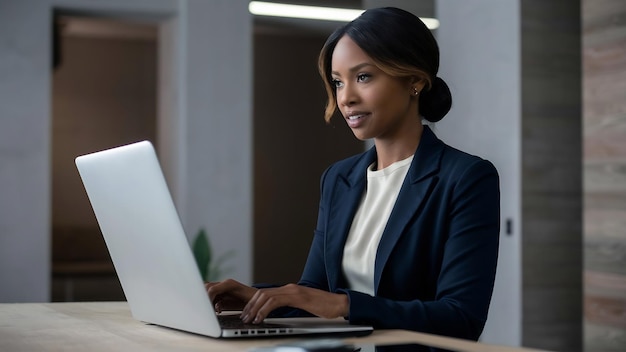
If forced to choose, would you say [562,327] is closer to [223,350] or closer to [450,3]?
[450,3]

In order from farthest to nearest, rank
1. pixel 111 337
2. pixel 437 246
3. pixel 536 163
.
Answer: pixel 536 163 → pixel 437 246 → pixel 111 337

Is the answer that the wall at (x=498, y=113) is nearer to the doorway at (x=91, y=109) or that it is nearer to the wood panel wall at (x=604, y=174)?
the wood panel wall at (x=604, y=174)

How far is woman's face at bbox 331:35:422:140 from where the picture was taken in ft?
5.98

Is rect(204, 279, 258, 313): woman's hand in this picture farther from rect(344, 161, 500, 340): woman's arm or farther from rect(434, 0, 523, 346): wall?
rect(434, 0, 523, 346): wall

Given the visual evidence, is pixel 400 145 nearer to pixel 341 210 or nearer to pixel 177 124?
pixel 341 210

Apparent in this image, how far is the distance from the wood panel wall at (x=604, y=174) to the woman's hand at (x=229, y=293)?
2783 mm

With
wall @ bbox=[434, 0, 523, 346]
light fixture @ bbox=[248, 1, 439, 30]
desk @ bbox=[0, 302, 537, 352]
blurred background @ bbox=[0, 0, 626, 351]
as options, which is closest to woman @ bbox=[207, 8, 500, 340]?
desk @ bbox=[0, 302, 537, 352]

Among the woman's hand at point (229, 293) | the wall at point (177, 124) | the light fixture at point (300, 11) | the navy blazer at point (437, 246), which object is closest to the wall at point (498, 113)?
the light fixture at point (300, 11)

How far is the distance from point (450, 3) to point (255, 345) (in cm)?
474

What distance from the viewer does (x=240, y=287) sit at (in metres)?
1.67

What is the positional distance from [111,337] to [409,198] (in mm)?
654

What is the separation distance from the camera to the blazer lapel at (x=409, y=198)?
5.88 feet

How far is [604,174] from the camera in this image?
418cm

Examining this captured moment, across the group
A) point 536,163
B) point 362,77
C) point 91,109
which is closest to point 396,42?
point 362,77
